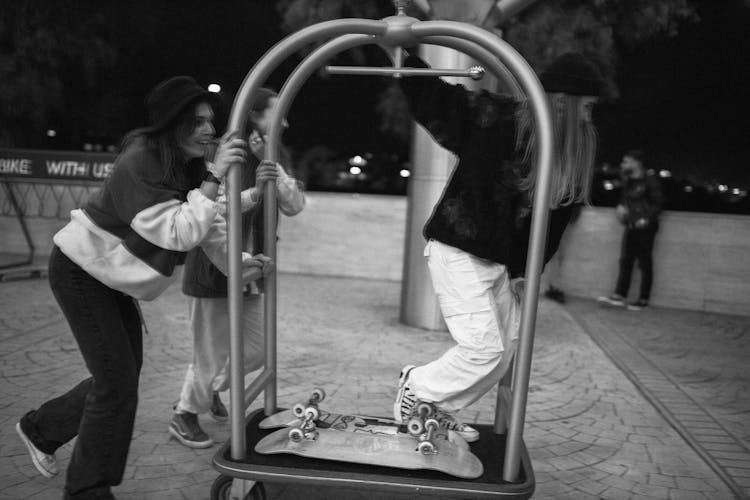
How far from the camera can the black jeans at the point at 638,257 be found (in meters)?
7.81

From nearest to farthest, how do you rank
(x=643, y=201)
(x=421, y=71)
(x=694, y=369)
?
(x=421, y=71), (x=694, y=369), (x=643, y=201)

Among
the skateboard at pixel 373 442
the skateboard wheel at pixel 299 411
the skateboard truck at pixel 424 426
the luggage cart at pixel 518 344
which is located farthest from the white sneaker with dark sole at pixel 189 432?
the skateboard truck at pixel 424 426

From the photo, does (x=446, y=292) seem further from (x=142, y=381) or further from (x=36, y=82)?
(x=36, y=82)

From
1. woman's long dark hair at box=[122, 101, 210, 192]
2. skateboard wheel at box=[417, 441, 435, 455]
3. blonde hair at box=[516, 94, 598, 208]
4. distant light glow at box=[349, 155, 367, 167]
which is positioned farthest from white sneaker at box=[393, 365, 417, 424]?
distant light glow at box=[349, 155, 367, 167]

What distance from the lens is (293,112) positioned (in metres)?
11.4

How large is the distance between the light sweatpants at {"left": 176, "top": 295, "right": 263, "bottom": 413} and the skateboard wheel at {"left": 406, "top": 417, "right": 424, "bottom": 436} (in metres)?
1.07

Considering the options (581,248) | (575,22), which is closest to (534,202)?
(575,22)

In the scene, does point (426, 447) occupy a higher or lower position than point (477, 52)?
lower

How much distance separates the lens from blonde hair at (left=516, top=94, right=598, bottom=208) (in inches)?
104

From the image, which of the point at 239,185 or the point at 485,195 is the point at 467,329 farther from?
the point at 239,185

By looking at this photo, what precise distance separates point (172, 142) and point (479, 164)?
123 cm

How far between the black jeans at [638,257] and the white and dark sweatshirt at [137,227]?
20.8 feet

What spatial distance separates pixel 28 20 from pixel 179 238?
8.87 m

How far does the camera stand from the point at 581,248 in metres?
8.46
